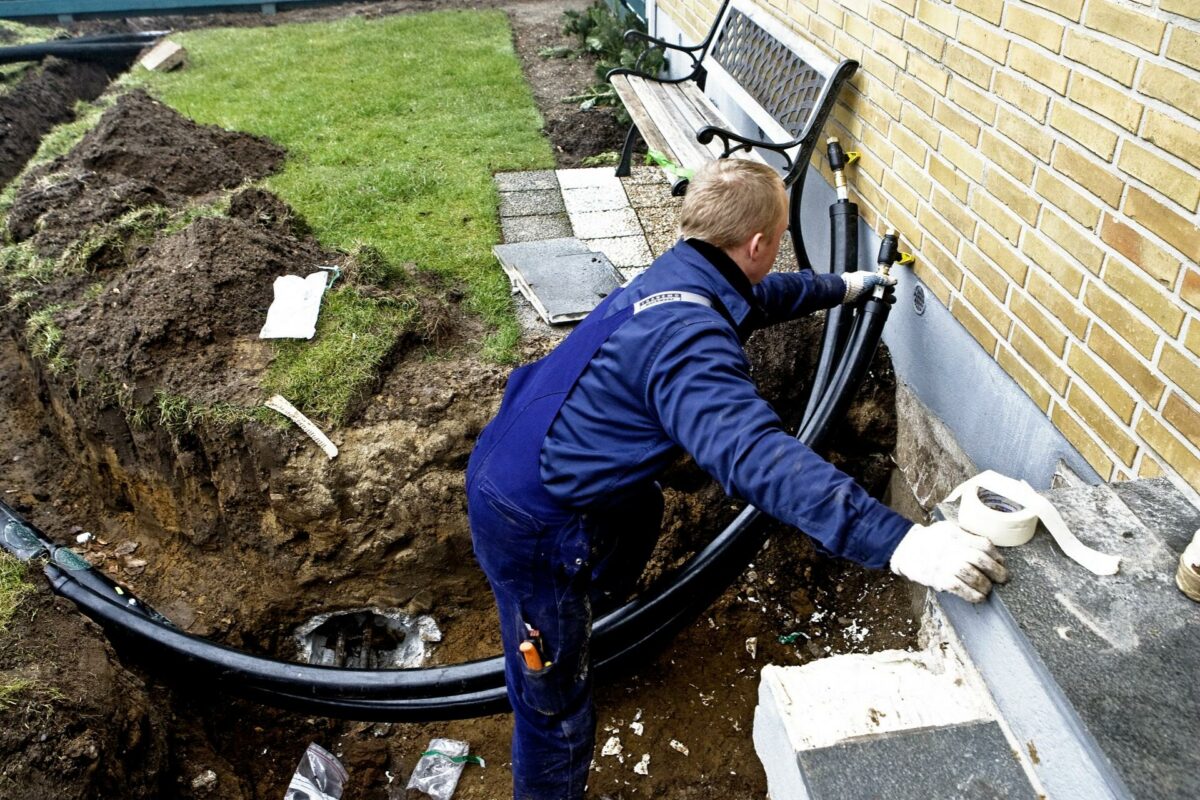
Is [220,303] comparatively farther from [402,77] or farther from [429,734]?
[402,77]

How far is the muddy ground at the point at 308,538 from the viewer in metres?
3.46

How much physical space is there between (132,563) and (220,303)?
4.30ft

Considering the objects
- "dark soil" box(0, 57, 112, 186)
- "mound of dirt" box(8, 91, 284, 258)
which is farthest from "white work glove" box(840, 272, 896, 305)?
"dark soil" box(0, 57, 112, 186)

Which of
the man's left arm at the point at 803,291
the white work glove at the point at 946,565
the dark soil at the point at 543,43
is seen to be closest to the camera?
the white work glove at the point at 946,565

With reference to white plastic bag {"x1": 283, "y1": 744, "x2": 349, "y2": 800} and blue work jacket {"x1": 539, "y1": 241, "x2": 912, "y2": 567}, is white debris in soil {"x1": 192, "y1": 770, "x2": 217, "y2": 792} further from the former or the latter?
blue work jacket {"x1": 539, "y1": 241, "x2": 912, "y2": 567}

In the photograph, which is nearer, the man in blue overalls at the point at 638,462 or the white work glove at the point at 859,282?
the man in blue overalls at the point at 638,462

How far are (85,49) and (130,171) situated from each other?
207 inches

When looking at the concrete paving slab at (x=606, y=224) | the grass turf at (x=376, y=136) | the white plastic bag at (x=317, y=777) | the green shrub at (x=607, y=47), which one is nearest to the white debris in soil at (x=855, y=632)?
the grass turf at (x=376, y=136)

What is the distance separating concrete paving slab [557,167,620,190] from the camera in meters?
5.79

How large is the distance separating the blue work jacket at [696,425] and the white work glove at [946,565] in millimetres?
33

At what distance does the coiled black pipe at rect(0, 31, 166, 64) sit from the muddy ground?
6.75 metres

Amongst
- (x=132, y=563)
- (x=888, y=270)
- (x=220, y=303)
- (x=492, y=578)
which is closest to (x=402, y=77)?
(x=220, y=303)

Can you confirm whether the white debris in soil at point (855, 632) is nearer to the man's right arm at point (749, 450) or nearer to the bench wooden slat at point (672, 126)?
the man's right arm at point (749, 450)

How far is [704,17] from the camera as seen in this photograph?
629cm
